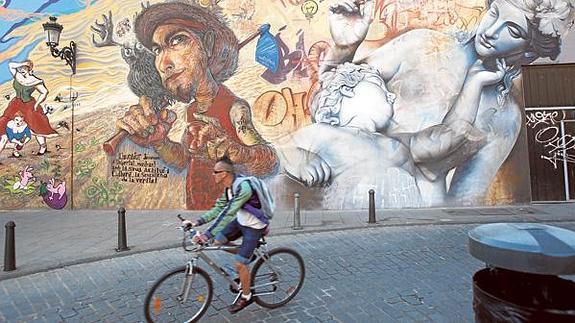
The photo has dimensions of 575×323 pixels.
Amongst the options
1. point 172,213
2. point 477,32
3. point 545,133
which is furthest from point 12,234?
point 545,133

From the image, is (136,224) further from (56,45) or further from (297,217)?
(56,45)

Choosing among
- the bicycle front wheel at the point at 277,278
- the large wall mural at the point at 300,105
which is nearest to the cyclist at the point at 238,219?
the bicycle front wheel at the point at 277,278

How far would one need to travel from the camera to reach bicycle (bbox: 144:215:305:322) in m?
3.84

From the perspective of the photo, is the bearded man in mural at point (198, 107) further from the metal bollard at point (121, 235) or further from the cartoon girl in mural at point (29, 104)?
the metal bollard at point (121, 235)

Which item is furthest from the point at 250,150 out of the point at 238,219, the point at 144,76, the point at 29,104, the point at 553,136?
the point at 553,136

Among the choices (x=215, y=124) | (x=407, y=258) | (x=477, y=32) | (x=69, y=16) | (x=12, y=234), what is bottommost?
(x=407, y=258)

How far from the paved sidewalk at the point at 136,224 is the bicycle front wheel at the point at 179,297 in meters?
3.40

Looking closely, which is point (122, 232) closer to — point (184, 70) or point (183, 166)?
point (183, 166)

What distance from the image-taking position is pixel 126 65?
12430mm

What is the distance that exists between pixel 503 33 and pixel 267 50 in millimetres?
7082

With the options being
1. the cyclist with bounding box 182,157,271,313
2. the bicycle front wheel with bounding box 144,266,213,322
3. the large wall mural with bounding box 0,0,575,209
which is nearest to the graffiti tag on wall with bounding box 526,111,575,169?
the large wall mural with bounding box 0,0,575,209

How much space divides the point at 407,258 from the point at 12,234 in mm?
6057

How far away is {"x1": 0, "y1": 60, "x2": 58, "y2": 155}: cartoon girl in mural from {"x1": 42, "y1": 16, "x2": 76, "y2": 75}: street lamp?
1092mm

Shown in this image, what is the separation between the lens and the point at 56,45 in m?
12.3
